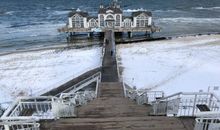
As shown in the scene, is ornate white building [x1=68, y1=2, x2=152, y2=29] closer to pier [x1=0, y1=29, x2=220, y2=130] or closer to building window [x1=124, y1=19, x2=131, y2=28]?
building window [x1=124, y1=19, x2=131, y2=28]

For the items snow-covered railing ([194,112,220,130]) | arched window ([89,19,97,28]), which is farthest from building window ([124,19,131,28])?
snow-covered railing ([194,112,220,130])

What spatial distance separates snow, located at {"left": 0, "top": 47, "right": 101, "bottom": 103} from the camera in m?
21.3

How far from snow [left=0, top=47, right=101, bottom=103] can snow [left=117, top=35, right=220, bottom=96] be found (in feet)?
13.4

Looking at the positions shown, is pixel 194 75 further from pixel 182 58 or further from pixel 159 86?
pixel 182 58

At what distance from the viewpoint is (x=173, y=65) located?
86.6 feet

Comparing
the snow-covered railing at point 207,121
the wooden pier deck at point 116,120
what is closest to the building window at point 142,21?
the wooden pier deck at point 116,120

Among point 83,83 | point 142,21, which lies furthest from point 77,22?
point 83,83

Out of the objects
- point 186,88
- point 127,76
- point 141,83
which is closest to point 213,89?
point 186,88

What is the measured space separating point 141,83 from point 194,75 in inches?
207

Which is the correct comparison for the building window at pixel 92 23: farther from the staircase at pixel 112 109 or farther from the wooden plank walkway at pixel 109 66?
the staircase at pixel 112 109

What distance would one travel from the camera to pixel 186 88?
2028 cm

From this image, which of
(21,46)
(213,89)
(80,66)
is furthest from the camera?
(21,46)

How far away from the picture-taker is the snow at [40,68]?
2135 cm

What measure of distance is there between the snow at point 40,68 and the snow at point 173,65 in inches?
160
